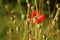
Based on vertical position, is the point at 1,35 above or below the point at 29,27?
below

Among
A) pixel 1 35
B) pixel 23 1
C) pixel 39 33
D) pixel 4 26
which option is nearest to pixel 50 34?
pixel 39 33

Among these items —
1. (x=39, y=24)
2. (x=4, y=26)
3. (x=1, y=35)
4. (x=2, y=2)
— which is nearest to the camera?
(x=39, y=24)

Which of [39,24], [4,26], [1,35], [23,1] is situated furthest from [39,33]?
[23,1]

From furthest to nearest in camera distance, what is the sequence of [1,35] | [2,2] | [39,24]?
[2,2]
[1,35]
[39,24]

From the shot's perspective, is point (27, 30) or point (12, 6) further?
point (12, 6)

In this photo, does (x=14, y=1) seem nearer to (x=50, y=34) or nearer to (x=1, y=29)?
(x=1, y=29)

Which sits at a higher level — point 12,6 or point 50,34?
point 50,34

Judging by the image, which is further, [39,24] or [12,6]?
[12,6]

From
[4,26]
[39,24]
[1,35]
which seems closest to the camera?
[39,24]

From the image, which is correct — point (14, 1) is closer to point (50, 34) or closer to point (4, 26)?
point (4, 26)
